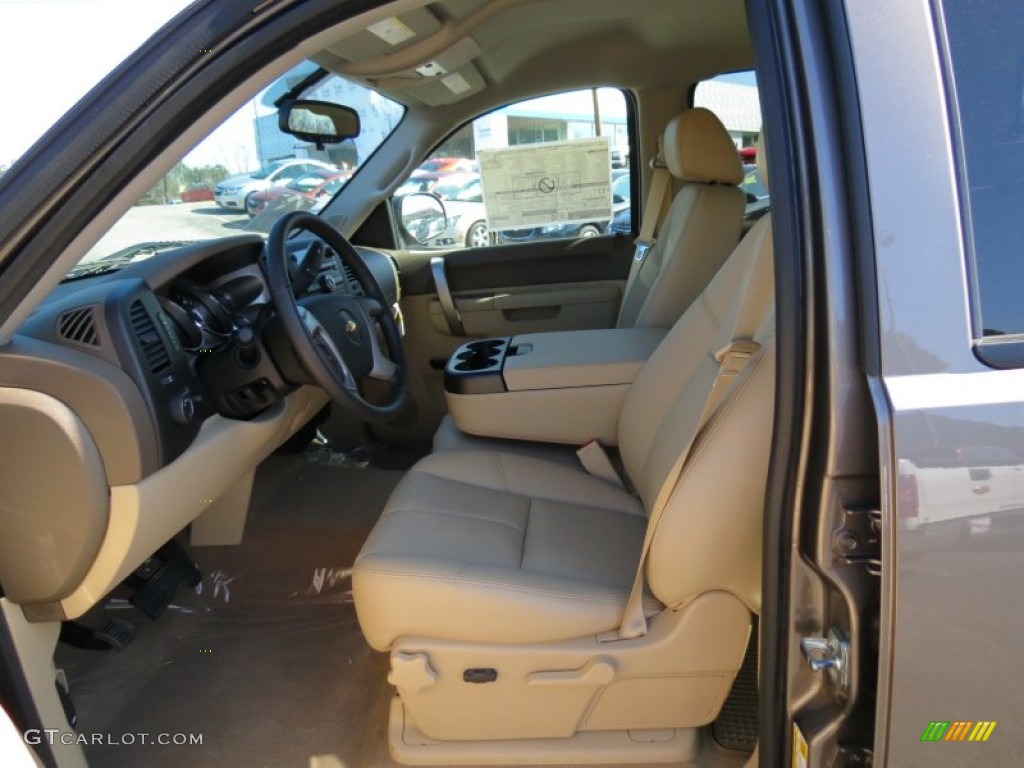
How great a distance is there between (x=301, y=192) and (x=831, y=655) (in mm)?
2191

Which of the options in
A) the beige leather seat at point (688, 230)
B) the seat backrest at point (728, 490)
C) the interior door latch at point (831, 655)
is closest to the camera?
the interior door latch at point (831, 655)

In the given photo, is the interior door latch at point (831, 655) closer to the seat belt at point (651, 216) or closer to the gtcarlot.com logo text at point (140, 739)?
the gtcarlot.com logo text at point (140, 739)

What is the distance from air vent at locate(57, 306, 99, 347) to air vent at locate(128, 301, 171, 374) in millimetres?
71

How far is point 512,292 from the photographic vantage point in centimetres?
297

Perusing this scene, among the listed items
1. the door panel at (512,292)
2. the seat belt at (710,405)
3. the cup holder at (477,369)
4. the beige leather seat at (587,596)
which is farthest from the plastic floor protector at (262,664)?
the door panel at (512,292)

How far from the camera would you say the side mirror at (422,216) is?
295 centimetres

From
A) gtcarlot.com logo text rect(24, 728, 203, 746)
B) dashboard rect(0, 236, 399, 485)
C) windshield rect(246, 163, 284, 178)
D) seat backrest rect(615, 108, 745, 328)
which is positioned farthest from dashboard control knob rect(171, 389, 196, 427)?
seat backrest rect(615, 108, 745, 328)

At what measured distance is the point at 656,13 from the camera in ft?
7.41

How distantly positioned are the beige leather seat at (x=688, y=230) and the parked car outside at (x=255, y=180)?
0.86 m

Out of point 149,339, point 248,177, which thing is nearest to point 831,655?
point 149,339

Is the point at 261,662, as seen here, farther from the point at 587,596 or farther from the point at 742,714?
the point at 742,714

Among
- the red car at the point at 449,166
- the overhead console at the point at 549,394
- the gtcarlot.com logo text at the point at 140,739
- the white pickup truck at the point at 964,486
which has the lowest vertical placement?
the gtcarlot.com logo text at the point at 140,739

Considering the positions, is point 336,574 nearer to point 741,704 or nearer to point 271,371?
point 271,371

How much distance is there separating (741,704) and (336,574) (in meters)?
1.08
